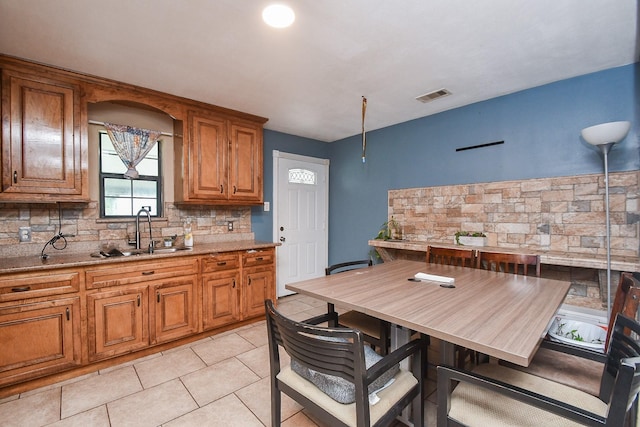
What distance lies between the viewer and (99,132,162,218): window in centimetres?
302

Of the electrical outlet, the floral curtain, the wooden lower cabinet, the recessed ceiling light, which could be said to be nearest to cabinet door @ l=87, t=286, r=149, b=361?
the wooden lower cabinet

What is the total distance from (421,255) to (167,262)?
295 cm

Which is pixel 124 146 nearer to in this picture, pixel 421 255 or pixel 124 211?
pixel 124 211

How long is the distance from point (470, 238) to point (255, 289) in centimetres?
252

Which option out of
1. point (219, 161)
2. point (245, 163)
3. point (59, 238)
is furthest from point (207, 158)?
point (59, 238)

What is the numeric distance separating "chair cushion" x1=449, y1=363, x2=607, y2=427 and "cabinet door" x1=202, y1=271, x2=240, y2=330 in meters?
2.48

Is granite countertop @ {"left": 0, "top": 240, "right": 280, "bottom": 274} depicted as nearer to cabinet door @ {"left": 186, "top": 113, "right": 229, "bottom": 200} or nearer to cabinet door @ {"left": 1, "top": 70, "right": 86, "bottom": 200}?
cabinet door @ {"left": 1, "top": 70, "right": 86, "bottom": 200}

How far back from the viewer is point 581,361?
1834 mm

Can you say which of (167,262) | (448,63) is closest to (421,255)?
(448,63)

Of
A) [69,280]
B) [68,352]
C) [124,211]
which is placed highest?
[124,211]

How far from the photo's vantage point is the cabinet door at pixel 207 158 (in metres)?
3.19

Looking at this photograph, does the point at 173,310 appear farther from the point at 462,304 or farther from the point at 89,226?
the point at 462,304

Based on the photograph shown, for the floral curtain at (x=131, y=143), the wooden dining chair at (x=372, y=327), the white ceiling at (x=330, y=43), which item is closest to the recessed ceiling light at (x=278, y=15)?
the white ceiling at (x=330, y=43)

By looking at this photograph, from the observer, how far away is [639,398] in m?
1.09
